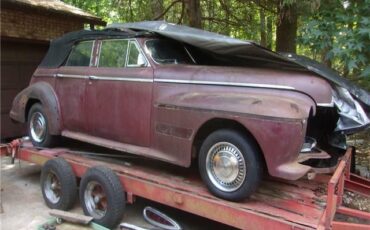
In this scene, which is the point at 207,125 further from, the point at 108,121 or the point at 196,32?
the point at 108,121

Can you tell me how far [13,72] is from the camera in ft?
32.8

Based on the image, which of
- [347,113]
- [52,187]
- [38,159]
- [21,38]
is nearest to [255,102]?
[347,113]

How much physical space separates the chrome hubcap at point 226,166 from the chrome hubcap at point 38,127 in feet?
10.4

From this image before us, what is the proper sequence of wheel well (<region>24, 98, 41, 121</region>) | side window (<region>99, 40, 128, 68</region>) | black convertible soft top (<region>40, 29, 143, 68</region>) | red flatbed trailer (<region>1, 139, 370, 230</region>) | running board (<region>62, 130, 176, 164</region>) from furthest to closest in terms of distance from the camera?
wheel well (<region>24, 98, 41, 121</region>) → black convertible soft top (<region>40, 29, 143, 68</region>) → side window (<region>99, 40, 128, 68</region>) → running board (<region>62, 130, 176, 164</region>) → red flatbed trailer (<region>1, 139, 370, 230</region>)

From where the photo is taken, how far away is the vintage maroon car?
3906 mm

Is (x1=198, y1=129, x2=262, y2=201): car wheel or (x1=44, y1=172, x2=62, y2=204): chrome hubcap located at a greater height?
(x1=198, y1=129, x2=262, y2=201): car wheel

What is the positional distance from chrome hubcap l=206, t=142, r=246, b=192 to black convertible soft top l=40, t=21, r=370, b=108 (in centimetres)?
110

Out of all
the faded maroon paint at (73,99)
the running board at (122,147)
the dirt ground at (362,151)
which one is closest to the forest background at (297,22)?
the dirt ground at (362,151)

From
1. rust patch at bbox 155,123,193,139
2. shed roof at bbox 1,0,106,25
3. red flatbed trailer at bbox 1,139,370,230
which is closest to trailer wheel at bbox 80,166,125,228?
red flatbed trailer at bbox 1,139,370,230

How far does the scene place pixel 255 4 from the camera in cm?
Answer: 902

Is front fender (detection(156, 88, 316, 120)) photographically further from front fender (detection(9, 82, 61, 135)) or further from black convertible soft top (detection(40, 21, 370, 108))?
front fender (detection(9, 82, 61, 135))

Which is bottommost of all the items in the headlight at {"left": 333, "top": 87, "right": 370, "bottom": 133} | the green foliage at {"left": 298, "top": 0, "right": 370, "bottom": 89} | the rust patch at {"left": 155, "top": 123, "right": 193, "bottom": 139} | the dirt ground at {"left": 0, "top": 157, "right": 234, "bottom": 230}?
the dirt ground at {"left": 0, "top": 157, "right": 234, "bottom": 230}

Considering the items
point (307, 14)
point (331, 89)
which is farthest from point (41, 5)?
point (331, 89)

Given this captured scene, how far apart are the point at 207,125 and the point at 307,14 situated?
299 centimetres
